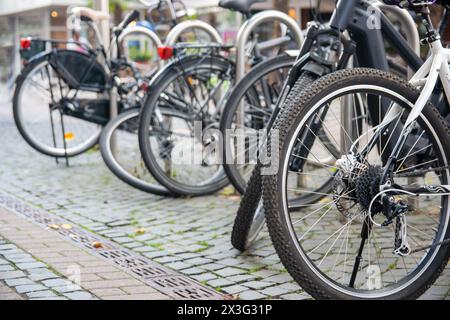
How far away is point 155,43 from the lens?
6648 mm

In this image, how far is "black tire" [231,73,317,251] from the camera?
12.3 feet

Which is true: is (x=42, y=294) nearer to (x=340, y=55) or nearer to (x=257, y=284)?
(x=257, y=284)

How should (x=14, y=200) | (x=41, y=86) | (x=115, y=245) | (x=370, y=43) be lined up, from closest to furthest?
(x=370, y=43)
(x=115, y=245)
(x=14, y=200)
(x=41, y=86)

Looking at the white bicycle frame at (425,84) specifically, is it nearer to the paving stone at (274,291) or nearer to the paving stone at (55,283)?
the paving stone at (274,291)

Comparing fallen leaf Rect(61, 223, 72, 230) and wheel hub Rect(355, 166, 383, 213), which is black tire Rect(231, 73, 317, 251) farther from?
fallen leaf Rect(61, 223, 72, 230)

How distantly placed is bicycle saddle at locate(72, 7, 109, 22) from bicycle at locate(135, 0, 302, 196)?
1.58 m

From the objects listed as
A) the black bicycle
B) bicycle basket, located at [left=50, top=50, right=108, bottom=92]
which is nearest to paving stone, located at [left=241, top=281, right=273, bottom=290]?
the black bicycle

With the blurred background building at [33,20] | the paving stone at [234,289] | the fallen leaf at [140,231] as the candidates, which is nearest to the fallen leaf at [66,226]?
the fallen leaf at [140,231]

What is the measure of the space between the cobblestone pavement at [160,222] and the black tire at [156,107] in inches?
3.6

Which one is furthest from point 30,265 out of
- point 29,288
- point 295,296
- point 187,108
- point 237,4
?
point 237,4

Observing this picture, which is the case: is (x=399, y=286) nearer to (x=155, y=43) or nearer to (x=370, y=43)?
(x=370, y=43)
